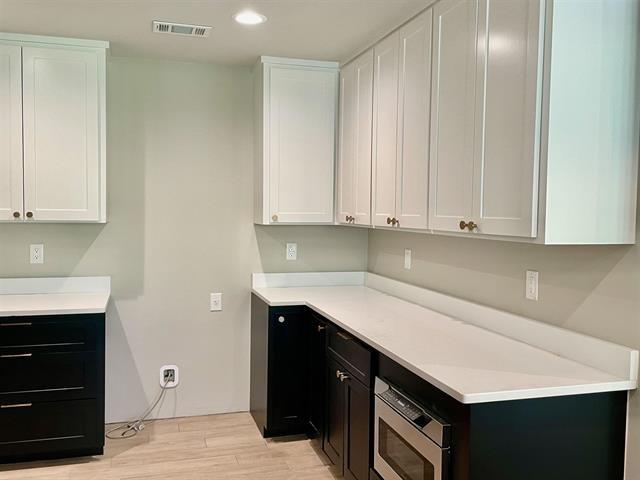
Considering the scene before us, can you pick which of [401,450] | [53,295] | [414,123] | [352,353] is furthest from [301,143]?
[401,450]

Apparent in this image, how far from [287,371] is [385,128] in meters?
1.52

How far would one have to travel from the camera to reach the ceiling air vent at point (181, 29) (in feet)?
10.3

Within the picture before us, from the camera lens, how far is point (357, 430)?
2807mm

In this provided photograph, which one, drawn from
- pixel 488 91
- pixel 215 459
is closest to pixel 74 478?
pixel 215 459

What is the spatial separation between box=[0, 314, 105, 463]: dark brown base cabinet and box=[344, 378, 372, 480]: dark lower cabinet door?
1373mm

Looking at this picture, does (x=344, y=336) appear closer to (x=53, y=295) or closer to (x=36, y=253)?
(x=53, y=295)

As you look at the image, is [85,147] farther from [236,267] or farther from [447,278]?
[447,278]

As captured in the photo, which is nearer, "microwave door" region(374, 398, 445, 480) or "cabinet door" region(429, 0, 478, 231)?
"microwave door" region(374, 398, 445, 480)

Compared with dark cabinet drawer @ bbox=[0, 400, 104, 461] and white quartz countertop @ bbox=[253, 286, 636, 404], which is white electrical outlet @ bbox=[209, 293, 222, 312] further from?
dark cabinet drawer @ bbox=[0, 400, 104, 461]

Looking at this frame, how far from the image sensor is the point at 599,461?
6.70ft

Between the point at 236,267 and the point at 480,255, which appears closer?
the point at 480,255

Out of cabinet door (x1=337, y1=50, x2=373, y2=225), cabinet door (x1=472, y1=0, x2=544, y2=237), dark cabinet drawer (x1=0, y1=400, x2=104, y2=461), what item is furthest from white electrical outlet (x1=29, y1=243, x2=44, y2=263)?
cabinet door (x1=472, y1=0, x2=544, y2=237)

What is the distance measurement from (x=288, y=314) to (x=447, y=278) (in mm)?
960

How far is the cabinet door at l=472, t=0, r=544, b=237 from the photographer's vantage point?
6.57 ft
